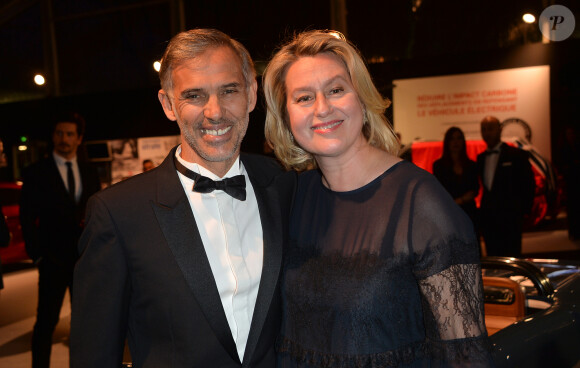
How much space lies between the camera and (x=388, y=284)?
5.08ft

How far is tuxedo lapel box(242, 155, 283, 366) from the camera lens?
60.4 inches

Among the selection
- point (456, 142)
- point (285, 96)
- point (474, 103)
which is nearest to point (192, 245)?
point (285, 96)

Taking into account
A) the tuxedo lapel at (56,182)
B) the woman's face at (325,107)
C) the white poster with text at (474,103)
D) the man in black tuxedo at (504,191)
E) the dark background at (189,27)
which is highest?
the dark background at (189,27)

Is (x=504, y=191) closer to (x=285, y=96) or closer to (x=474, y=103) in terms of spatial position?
(x=474, y=103)

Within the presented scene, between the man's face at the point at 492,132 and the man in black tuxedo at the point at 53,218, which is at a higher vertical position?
the man's face at the point at 492,132

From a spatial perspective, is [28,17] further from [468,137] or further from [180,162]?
[180,162]

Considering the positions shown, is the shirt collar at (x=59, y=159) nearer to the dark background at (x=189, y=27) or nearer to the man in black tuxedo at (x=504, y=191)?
the dark background at (x=189, y=27)

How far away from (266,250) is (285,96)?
63cm

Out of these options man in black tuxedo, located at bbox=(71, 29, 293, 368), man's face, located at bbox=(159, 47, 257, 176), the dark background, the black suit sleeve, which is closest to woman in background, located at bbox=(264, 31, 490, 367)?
man in black tuxedo, located at bbox=(71, 29, 293, 368)

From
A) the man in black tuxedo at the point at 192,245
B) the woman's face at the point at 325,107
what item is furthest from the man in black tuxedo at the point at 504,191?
the man in black tuxedo at the point at 192,245

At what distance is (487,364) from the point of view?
4.72 ft

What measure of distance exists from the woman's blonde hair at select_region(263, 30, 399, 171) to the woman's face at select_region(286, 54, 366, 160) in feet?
0.10

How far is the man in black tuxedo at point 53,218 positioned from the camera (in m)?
3.43

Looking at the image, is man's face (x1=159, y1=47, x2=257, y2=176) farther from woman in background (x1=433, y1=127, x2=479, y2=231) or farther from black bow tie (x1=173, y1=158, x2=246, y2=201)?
woman in background (x1=433, y1=127, x2=479, y2=231)
